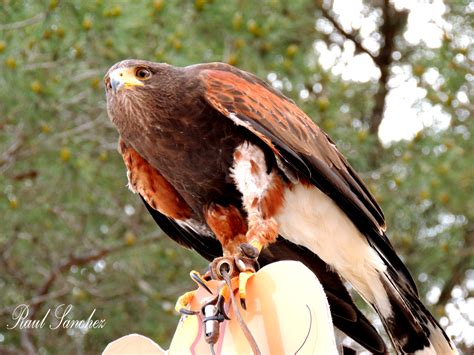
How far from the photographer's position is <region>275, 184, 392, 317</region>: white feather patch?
282 cm

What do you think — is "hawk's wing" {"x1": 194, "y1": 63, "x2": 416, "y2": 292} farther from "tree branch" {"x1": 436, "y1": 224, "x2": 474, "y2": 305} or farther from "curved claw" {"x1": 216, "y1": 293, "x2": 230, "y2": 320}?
"tree branch" {"x1": 436, "y1": 224, "x2": 474, "y2": 305}

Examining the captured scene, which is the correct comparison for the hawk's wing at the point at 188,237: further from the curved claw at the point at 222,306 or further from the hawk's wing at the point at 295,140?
the curved claw at the point at 222,306

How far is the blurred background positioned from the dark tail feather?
2.27 meters

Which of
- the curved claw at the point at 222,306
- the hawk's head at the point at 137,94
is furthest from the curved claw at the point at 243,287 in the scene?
the hawk's head at the point at 137,94

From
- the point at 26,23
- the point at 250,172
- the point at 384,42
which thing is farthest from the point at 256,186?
the point at 384,42

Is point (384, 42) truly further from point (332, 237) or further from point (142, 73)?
point (142, 73)

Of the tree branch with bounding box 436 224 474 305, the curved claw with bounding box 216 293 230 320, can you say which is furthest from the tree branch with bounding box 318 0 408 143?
the curved claw with bounding box 216 293 230 320

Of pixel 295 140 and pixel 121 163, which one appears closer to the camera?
pixel 295 140

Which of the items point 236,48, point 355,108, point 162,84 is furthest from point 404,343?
point 355,108

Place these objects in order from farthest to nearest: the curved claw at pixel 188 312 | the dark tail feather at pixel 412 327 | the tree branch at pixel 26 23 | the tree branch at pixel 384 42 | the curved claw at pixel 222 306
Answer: the tree branch at pixel 384 42, the tree branch at pixel 26 23, the dark tail feather at pixel 412 327, the curved claw at pixel 188 312, the curved claw at pixel 222 306

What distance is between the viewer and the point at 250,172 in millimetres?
2682

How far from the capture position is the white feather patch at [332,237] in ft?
9.25

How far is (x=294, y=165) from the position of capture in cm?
266

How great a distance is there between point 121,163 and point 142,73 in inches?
109
